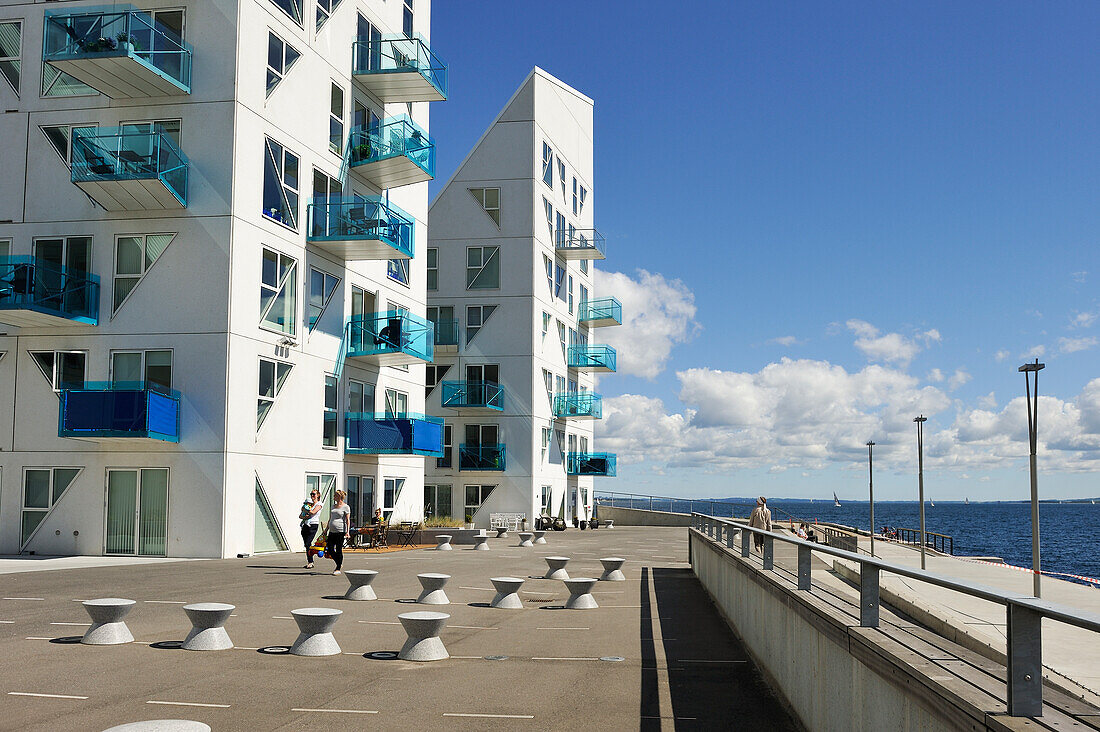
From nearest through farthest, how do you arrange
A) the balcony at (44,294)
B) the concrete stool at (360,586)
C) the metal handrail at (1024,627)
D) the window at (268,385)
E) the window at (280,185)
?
the metal handrail at (1024,627) → the concrete stool at (360,586) → the balcony at (44,294) → the window at (268,385) → the window at (280,185)

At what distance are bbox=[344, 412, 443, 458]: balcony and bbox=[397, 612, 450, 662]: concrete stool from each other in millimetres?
23285

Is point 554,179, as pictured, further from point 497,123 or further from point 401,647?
point 401,647

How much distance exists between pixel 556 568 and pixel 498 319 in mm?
30662

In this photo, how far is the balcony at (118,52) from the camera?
2553 cm

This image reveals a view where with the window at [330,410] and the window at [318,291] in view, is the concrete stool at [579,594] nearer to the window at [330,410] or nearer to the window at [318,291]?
the window at [330,410]

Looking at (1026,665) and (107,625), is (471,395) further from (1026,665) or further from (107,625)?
(1026,665)

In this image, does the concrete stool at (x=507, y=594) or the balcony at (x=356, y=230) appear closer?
the concrete stool at (x=507, y=594)

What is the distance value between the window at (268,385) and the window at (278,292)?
3.55 feet

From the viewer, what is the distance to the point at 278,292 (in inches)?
1159

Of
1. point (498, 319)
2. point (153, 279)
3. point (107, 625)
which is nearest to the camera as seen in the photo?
point (107, 625)

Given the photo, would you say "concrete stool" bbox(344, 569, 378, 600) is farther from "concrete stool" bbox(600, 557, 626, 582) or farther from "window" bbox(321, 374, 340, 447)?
"window" bbox(321, 374, 340, 447)

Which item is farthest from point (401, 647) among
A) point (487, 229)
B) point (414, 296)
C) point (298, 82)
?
point (487, 229)

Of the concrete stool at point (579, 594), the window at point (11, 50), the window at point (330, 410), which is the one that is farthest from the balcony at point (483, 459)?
the concrete stool at point (579, 594)

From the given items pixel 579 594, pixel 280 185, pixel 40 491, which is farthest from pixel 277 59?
pixel 579 594
